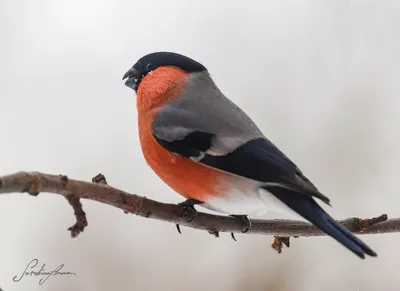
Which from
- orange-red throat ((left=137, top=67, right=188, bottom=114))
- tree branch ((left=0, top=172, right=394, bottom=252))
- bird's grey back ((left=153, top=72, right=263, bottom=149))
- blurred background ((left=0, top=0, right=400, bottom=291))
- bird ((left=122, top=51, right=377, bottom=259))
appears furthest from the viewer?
blurred background ((left=0, top=0, right=400, bottom=291))

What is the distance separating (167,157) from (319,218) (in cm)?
30

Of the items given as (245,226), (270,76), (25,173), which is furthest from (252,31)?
(25,173)

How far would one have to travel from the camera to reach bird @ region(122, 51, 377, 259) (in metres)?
0.99

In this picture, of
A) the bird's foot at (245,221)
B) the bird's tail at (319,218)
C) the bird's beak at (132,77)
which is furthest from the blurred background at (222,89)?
the bird's tail at (319,218)

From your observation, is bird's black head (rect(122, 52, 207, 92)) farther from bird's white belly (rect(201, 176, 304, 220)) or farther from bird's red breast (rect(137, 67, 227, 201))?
bird's white belly (rect(201, 176, 304, 220))

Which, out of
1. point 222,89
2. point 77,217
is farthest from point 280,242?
point 222,89

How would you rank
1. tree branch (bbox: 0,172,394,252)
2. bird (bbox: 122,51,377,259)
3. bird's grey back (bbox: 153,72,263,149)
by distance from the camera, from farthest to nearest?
bird's grey back (bbox: 153,72,263,149), bird (bbox: 122,51,377,259), tree branch (bbox: 0,172,394,252)

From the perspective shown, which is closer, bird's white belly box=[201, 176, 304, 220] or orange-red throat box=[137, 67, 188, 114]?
bird's white belly box=[201, 176, 304, 220]

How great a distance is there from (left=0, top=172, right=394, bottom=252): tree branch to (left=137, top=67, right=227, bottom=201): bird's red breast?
5 centimetres

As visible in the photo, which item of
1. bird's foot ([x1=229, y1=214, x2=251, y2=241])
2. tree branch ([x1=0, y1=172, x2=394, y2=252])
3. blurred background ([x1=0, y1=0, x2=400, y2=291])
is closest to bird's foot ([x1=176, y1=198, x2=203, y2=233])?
tree branch ([x1=0, y1=172, x2=394, y2=252])

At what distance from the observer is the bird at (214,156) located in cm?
99

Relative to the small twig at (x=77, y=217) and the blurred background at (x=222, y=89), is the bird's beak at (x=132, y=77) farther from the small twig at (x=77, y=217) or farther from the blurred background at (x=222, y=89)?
the small twig at (x=77, y=217)

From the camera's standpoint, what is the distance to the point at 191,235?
1.76 meters

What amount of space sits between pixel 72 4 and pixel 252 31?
49 centimetres
